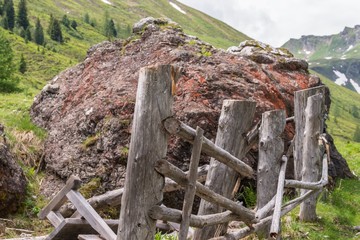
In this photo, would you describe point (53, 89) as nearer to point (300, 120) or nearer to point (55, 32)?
point (300, 120)

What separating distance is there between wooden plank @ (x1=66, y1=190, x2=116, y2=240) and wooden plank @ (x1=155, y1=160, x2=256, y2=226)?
5.80 ft

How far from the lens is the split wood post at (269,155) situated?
29.9 feet

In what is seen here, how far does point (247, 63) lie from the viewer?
47.5 feet

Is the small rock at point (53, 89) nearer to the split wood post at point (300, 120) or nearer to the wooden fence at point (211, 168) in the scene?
the wooden fence at point (211, 168)

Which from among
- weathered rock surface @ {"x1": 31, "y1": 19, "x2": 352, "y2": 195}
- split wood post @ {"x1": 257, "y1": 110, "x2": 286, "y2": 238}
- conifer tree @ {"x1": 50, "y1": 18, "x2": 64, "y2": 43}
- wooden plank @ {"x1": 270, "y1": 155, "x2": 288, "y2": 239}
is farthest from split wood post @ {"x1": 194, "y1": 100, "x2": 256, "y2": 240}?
conifer tree @ {"x1": 50, "y1": 18, "x2": 64, "y2": 43}

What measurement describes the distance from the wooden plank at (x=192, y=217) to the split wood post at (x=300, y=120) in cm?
486

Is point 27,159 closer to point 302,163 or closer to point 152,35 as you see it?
point 152,35

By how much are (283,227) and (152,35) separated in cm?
854

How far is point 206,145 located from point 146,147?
44.8 inches

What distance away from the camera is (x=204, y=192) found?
6441 millimetres

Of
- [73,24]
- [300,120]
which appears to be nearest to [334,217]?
[300,120]

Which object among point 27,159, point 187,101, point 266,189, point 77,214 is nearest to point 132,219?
point 77,214

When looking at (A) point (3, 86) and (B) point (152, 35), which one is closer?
(B) point (152, 35)

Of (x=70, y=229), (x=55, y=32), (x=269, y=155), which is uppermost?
(x=269, y=155)
